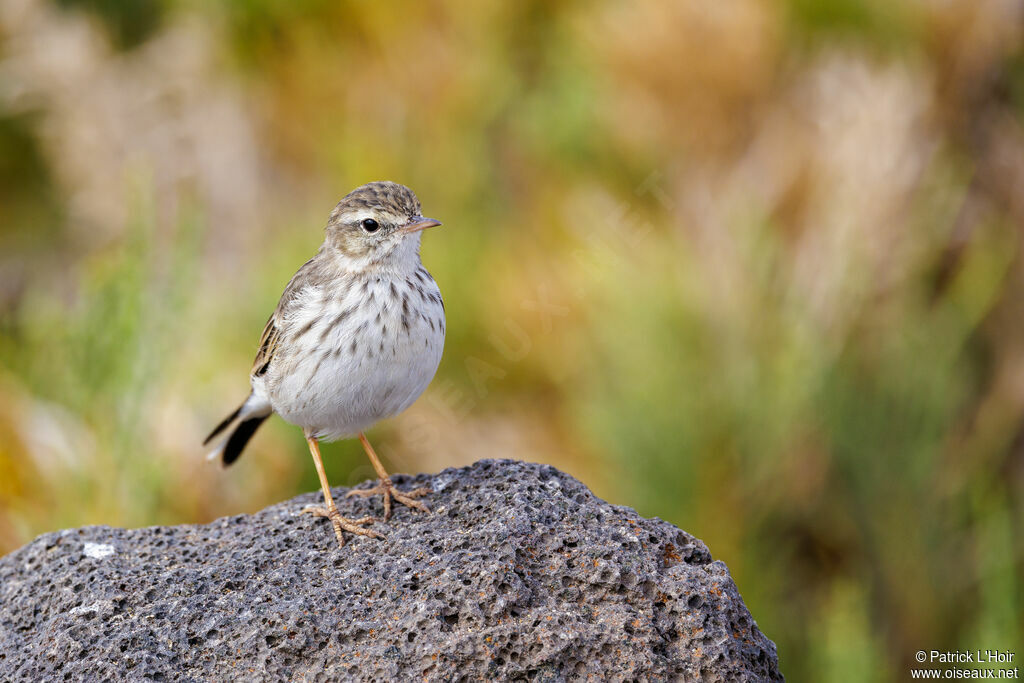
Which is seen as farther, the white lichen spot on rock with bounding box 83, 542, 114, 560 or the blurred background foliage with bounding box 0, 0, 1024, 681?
the blurred background foliage with bounding box 0, 0, 1024, 681

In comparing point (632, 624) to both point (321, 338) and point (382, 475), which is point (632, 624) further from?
point (321, 338)

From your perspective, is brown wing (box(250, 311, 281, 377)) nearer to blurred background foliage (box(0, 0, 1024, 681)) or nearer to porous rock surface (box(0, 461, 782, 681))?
porous rock surface (box(0, 461, 782, 681))

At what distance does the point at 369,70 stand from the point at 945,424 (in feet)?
17.1

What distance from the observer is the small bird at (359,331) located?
12.2 ft

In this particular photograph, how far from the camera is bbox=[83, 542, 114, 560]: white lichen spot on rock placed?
3.38 metres

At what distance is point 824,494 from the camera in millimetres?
6102

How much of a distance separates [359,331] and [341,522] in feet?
2.19

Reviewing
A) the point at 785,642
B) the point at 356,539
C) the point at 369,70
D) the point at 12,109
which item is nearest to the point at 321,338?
the point at 356,539

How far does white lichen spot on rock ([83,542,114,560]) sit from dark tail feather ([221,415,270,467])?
1412 mm

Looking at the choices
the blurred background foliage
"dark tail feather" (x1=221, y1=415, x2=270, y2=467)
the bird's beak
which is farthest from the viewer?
the blurred background foliage

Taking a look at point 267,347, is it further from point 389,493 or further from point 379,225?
point 389,493

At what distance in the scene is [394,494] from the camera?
366 centimetres

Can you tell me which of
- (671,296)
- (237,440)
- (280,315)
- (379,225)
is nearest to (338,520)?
(280,315)

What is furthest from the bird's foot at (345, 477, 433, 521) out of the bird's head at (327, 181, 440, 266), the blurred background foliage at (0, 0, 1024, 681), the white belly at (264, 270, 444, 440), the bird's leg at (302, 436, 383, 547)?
the blurred background foliage at (0, 0, 1024, 681)
